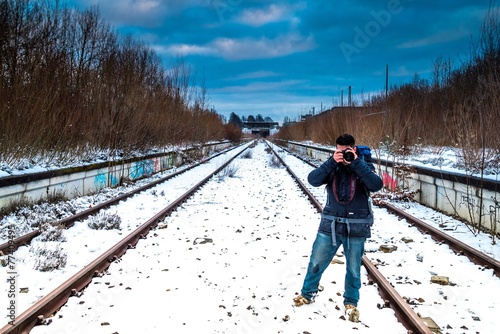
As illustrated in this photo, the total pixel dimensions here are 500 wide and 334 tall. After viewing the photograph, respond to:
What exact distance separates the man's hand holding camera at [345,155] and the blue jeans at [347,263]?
82cm

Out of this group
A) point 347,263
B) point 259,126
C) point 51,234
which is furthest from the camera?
point 259,126

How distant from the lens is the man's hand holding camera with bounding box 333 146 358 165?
377cm

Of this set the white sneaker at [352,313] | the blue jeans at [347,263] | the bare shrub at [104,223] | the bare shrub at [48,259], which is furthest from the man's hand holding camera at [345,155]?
the bare shrub at [104,223]

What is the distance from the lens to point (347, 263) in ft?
13.5

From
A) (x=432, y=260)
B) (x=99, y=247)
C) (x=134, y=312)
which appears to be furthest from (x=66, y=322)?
(x=432, y=260)

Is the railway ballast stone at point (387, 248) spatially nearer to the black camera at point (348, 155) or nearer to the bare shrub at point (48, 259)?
the black camera at point (348, 155)

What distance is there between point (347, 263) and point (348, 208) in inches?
24.0

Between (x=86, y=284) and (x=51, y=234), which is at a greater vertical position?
(x=51, y=234)

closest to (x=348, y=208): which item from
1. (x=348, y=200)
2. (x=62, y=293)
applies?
(x=348, y=200)

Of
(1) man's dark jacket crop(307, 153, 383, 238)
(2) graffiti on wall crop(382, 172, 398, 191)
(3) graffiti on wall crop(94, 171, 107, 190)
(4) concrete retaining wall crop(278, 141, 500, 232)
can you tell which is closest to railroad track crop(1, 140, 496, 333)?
(1) man's dark jacket crop(307, 153, 383, 238)

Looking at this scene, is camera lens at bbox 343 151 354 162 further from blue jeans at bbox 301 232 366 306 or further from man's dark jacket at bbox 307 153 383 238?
blue jeans at bbox 301 232 366 306

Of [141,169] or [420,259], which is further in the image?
[141,169]

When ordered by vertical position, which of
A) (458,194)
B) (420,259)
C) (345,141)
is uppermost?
(345,141)

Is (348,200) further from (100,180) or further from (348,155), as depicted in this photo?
(100,180)
